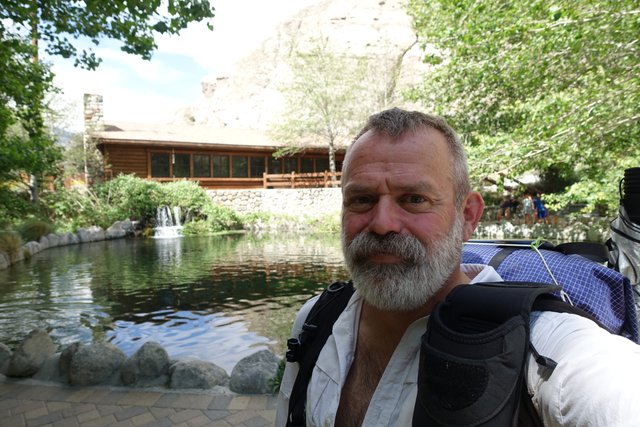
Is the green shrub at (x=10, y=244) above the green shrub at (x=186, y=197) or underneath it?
underneath

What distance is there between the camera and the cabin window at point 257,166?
27062 millimetres

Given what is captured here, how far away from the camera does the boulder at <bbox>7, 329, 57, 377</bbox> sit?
4078mm

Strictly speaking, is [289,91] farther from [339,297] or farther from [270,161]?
[339,297]

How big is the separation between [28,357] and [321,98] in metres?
24.9

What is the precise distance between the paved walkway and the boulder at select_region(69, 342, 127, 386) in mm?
100

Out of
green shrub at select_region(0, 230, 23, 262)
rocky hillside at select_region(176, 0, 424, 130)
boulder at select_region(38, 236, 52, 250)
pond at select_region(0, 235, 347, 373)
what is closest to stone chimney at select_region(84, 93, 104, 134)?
boulder at select_region(38, 236, 52, 250)

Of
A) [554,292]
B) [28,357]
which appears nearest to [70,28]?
[28,357]

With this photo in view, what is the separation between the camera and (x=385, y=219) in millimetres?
1254

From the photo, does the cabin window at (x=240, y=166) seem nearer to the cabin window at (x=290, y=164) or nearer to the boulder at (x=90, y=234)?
the cabin window at (x=290, y=164)

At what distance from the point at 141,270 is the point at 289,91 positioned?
19.8 meters

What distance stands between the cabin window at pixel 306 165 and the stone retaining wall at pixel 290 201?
4.17 metres

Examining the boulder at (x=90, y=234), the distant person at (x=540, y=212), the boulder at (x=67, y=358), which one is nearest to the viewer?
the boulder at (x=67, y=358)

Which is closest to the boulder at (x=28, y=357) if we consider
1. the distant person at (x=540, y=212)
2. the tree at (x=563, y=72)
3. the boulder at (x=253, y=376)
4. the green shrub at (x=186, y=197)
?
the boulder at (x=253, y=376)

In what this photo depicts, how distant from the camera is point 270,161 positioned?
90.4 ft
